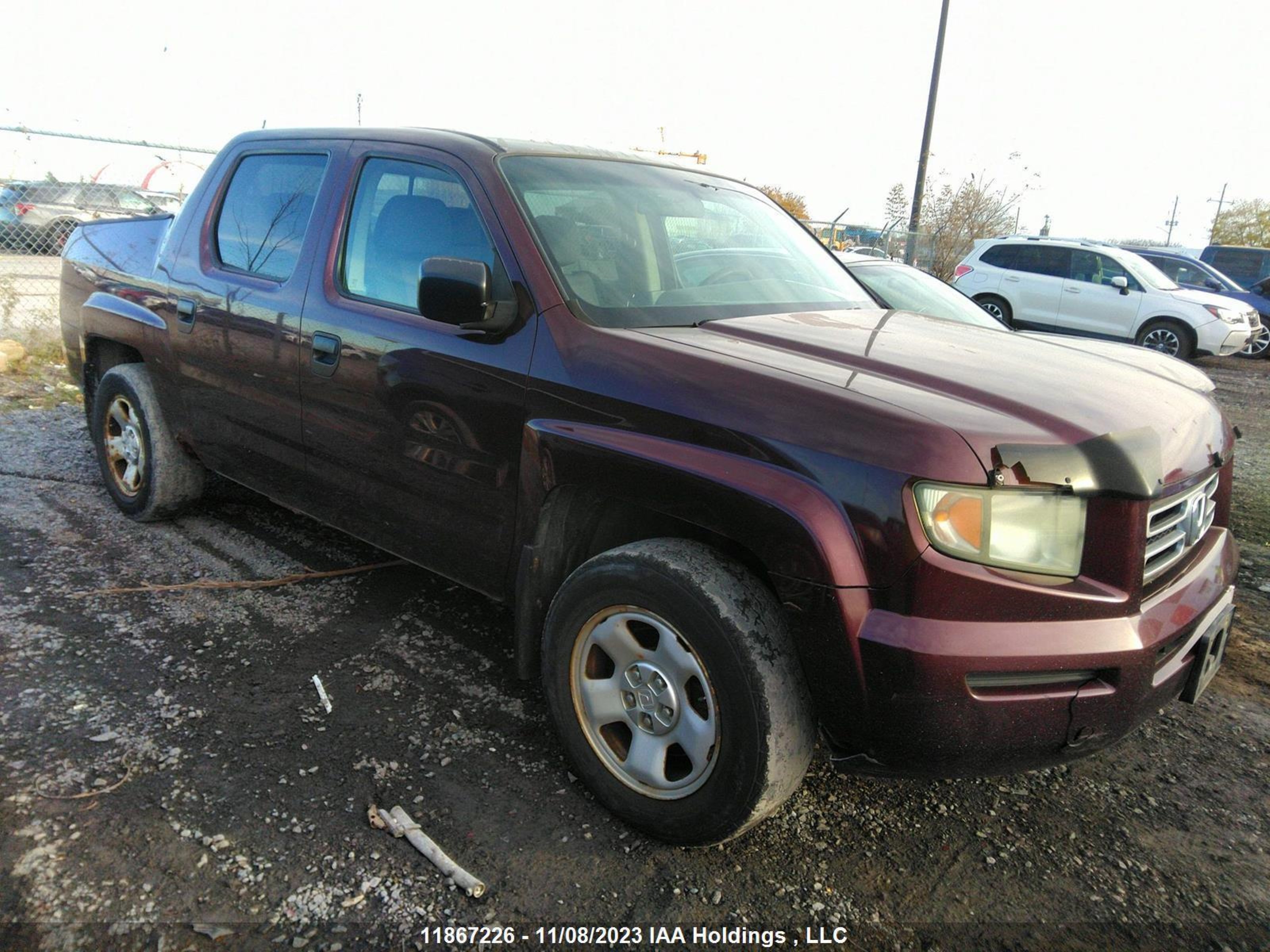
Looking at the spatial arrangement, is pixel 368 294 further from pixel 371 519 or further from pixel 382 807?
pixel 382 807

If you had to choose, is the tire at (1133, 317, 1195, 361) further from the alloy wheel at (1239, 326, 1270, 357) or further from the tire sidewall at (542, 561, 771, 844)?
the tire sidewall at (542, 561, 771, 844)

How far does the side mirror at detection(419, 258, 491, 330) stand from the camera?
8.25 feet

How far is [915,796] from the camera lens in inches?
104

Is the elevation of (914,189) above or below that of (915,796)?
above

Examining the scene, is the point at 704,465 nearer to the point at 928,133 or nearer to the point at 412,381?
the point at 412,381

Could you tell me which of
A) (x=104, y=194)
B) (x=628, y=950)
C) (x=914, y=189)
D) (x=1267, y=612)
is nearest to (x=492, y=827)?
(x=628, y=950)

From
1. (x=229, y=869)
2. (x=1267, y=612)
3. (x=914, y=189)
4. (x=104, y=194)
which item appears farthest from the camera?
(x=914, y=189)

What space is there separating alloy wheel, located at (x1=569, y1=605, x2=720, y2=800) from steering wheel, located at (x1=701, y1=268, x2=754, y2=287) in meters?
1.24

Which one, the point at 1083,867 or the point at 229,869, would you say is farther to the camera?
the point at 1083,867

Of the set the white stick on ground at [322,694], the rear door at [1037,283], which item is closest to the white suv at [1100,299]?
the rear door at [1037,283]

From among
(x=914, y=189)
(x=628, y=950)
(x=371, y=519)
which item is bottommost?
(x=628, y=950)

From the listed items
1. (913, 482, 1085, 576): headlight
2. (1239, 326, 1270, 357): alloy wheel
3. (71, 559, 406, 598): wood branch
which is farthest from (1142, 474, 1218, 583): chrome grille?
(1239, 326, 1270, 357): alloy wheel

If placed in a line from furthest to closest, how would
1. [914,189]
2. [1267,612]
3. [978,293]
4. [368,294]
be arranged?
[914,189]
[978,293]
[1267,612]
[368,294]

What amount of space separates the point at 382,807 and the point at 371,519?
1.06 m
